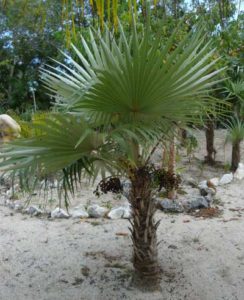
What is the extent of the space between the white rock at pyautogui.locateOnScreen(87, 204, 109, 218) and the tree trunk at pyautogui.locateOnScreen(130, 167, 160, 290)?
56.2 inches

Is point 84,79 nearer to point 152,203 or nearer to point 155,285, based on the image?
point 152,203

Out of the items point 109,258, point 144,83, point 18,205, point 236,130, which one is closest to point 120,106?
point 144,83

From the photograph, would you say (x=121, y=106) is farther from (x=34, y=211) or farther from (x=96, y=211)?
(x=34, y=211)

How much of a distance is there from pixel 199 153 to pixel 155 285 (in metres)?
4.46

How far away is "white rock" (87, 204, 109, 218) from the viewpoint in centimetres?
424

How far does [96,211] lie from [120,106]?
2201mm

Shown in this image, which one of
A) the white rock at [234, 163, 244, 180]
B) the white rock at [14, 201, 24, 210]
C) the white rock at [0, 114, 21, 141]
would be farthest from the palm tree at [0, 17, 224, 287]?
the white rock at [0, 114, 21, 141]

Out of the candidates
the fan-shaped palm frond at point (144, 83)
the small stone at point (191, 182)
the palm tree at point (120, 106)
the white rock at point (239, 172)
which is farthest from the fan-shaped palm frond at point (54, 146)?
the white rock at point (239, 172)

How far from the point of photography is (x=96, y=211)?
424 cm

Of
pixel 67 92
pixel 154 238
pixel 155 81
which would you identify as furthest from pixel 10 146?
pixel 154 238

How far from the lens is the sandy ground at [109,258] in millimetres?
2824

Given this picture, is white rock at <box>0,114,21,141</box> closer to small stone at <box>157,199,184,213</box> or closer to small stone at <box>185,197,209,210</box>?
small stone at <box>157,199,184,213</box>

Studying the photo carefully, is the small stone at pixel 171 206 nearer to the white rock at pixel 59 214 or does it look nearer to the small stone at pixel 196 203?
the small stone at pixel 196 203

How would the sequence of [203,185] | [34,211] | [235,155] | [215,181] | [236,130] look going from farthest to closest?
1. [235,155]
2. [236,130]
3. [215,181]
4. [203,185]
5. [34,211]
